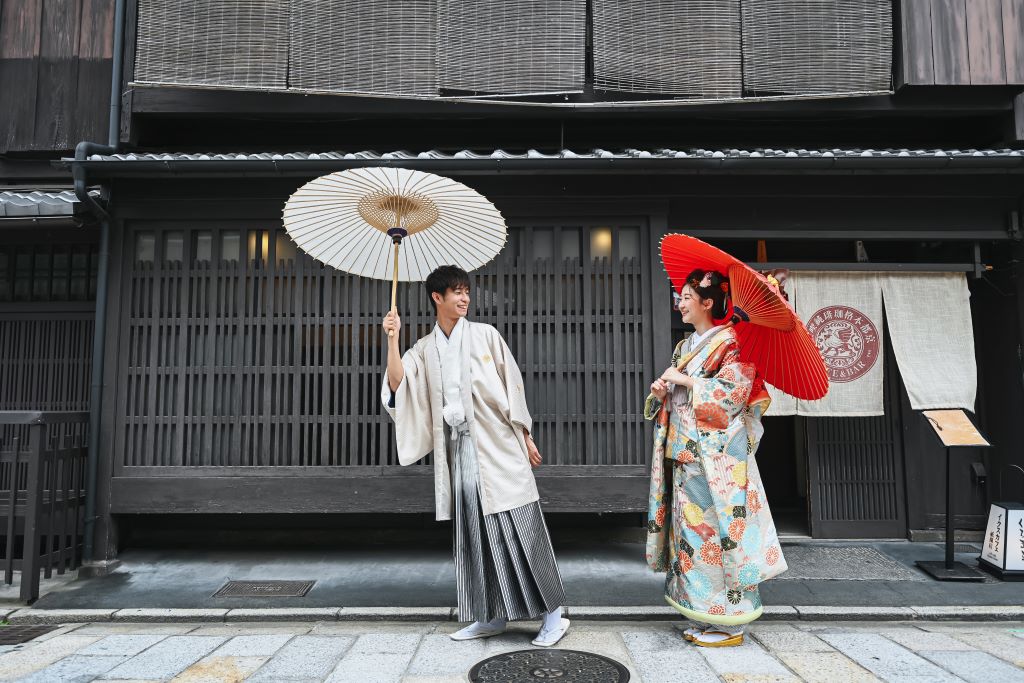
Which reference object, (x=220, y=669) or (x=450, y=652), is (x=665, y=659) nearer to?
(x=450, y=652)

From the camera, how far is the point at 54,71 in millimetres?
6848

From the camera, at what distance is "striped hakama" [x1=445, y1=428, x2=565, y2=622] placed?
4.11 meters

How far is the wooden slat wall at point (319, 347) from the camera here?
19.6 ft

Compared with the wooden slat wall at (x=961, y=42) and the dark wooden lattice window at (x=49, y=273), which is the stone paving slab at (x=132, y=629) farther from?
the wooden slat wall at (x=961, y=42)

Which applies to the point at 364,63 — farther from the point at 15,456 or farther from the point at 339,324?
the point at 15,456

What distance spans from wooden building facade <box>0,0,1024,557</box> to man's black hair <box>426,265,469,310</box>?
170 cm

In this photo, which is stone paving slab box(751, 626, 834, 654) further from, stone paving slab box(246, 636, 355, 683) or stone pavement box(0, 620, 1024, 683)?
stone paving slab box(246, 636, 355, 683)

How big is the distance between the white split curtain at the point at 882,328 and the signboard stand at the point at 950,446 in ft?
1.67

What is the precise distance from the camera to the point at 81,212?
5859 millimetres

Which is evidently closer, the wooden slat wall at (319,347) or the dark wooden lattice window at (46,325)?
the wooden slat wall at (319,347)

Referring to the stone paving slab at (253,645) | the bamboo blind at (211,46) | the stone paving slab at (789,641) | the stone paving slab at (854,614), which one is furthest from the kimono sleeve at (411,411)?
the bamboo blind at (211,46)

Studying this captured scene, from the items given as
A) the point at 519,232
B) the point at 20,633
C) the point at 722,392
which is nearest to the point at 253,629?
the point at 20,633

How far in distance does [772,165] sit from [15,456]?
6.94m

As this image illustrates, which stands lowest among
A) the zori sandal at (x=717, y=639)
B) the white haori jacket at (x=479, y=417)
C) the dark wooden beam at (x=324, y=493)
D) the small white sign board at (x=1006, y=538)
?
the zori sandal at (x=717, y=639)
